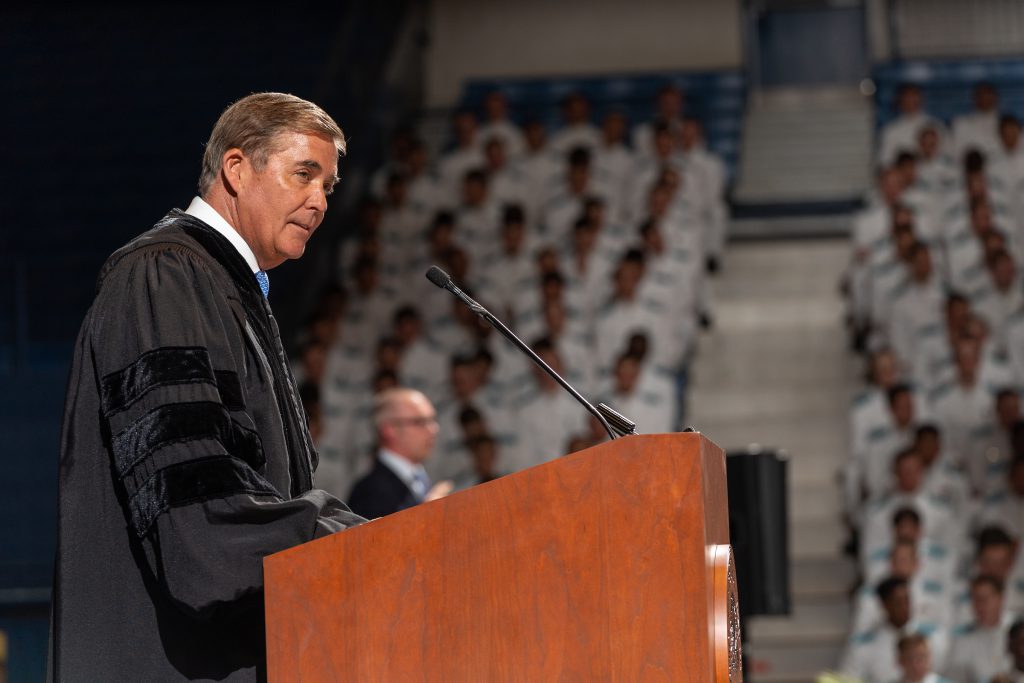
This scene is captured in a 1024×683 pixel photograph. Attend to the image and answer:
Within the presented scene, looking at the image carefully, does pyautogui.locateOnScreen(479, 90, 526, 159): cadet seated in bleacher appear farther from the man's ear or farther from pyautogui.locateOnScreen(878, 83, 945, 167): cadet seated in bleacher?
the man's ear

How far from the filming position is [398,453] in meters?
5.56

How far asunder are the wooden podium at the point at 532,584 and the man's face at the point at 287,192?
0.50 metres

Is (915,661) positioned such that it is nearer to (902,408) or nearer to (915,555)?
(915,555)

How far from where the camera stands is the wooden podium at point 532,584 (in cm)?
181

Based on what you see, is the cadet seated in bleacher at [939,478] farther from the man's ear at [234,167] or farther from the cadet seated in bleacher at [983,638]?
the man's ear at [234,167]

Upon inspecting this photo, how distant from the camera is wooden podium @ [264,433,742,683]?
5.93ft

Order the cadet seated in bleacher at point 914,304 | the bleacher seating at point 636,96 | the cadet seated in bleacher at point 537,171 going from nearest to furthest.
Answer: the cadet seated in bleacher at point 914,304
the cadet seated in bleacher at point 537,171
the bleacher seating at point 636,96

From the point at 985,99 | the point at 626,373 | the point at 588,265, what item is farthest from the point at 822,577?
the point at 985,99

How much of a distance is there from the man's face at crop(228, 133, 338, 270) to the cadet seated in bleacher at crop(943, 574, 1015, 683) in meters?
5.58

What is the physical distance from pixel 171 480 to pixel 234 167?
0.48 m

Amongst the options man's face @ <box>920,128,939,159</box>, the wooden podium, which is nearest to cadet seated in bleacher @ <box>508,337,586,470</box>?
man's face @ <box>920,128,939,159</box>

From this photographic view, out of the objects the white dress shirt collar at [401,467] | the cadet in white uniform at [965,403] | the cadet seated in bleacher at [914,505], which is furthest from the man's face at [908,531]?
the white dress shirt collar at [401,467]

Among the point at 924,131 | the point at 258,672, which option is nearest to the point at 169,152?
the point at 924,131

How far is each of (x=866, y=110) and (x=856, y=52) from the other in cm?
198
